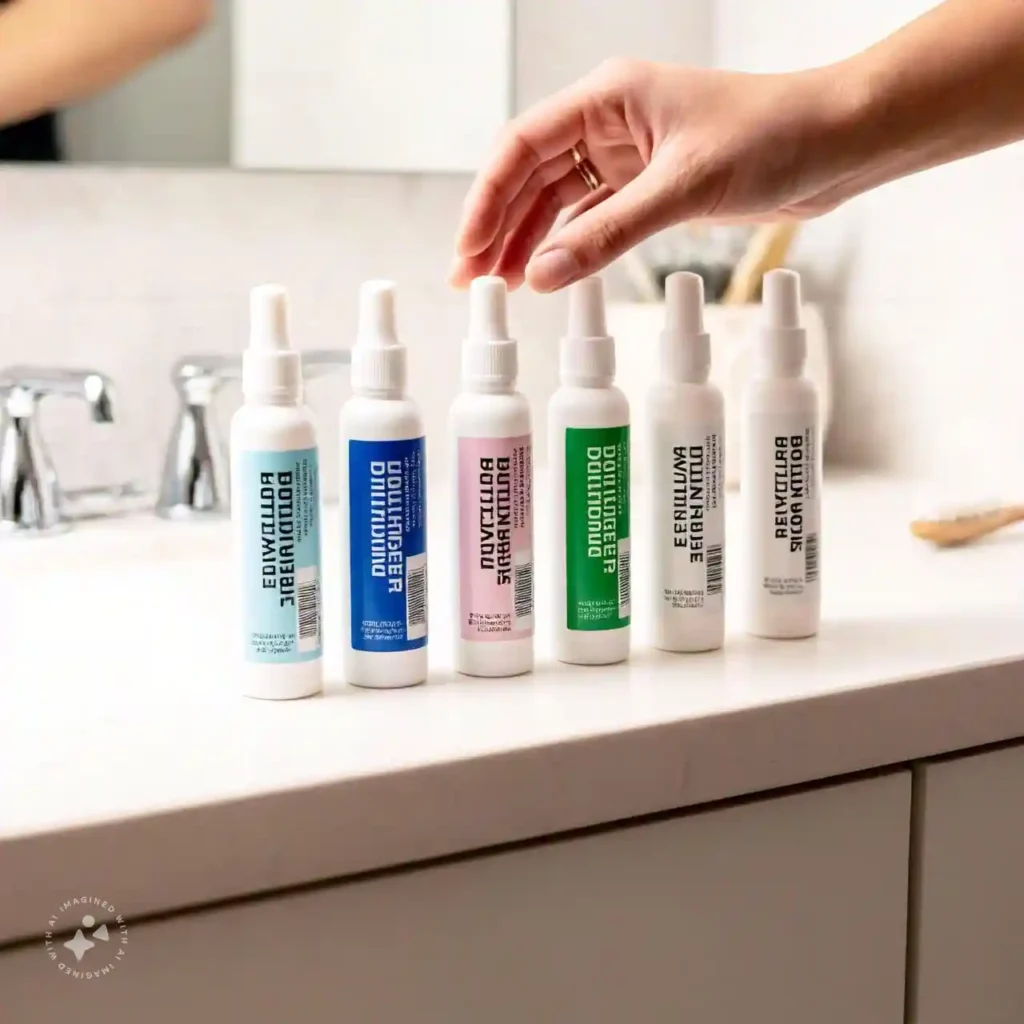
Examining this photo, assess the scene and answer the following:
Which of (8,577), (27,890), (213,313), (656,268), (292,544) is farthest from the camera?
(656,268)

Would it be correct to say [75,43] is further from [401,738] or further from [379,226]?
[401,738]

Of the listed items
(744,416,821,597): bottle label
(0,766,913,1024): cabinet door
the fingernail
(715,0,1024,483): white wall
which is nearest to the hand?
the fingernail

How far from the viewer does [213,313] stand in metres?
1.02

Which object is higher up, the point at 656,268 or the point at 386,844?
the point at 656,268

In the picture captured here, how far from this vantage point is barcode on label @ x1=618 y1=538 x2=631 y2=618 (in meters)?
0.59

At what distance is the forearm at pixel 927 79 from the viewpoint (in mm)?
599

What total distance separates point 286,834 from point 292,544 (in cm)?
13

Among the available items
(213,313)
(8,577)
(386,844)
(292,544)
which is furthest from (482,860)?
(213,313)

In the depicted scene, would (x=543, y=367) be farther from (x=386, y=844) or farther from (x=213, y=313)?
(x=386, y=844)

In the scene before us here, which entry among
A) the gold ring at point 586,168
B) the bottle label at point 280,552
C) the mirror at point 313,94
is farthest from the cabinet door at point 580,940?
the mirror at point 313,94

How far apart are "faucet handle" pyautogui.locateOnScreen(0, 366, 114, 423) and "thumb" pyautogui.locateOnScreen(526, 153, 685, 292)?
42 cm

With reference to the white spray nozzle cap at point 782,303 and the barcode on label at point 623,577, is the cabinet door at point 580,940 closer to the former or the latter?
the barcode on label at point 623,577

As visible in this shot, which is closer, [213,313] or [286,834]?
[286,834]

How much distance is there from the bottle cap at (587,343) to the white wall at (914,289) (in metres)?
0.52
